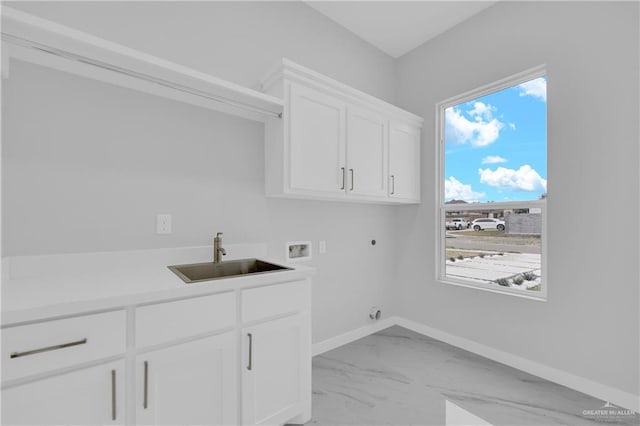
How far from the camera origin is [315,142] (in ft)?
6.93

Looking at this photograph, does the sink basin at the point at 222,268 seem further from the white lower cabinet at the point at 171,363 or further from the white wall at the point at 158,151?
the white lower cabinet at the point at 171,363

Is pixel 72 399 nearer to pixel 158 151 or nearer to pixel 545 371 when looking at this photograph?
pixel 158 151

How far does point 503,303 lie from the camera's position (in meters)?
2.47

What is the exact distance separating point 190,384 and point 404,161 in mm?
2481

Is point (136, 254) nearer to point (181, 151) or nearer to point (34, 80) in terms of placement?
point (181, 151)

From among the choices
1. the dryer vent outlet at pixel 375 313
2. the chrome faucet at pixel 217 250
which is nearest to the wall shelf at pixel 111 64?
the chrome faucet at pixel 217 250

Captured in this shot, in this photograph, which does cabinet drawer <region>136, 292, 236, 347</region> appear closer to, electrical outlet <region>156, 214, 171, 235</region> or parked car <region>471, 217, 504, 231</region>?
electrical outlet <region>156, 214, 171, 235</region>

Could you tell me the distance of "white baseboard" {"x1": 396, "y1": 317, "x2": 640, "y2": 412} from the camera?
1876mm

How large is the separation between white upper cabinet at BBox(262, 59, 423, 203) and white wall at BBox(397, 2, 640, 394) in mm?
998

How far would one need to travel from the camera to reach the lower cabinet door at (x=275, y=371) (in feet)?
4.77

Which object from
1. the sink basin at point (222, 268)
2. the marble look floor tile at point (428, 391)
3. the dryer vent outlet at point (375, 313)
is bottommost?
the marble look floor tile at point (428, 391)

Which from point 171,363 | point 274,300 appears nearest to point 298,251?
point 274,300

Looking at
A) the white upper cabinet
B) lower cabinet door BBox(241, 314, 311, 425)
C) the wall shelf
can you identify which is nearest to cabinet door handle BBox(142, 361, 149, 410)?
lower cabinet door BBox(241, 314, 311, 425)

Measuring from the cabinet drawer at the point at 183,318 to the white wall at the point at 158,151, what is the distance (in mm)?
665
